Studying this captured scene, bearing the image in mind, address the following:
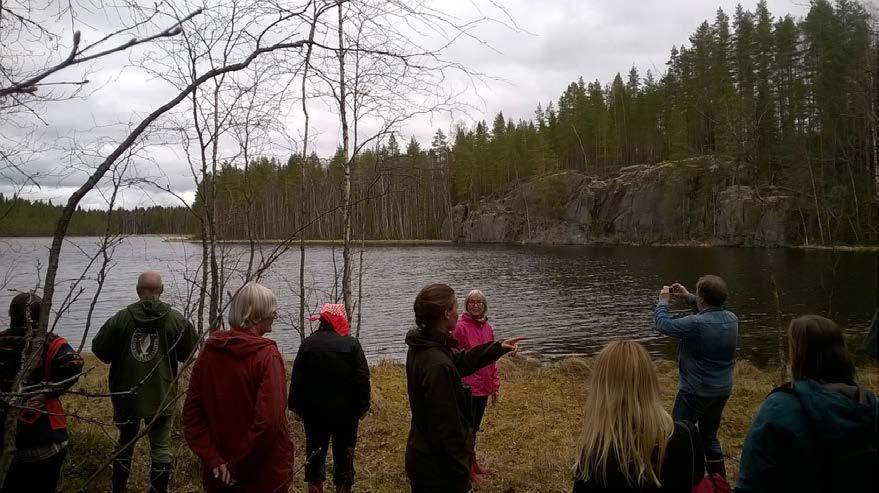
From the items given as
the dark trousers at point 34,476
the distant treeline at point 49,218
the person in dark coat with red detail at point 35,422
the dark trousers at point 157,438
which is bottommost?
the dark trousers at point 157,438

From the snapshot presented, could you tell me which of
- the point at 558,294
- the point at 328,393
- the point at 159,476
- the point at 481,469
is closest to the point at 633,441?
the point at 328,393

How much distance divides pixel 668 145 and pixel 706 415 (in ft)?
237

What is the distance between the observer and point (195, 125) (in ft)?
20.4

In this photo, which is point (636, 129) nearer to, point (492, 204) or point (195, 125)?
point (492, 204)

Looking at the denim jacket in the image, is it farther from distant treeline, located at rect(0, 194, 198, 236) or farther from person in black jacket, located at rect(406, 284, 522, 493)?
distant treeline, located at rect(0, 194, 198, 236)

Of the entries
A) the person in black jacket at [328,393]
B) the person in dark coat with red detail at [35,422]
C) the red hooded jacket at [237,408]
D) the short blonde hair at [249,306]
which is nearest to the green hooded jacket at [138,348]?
the person in black jacket at [328,393]

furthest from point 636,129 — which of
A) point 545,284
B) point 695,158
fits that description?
point 545,284

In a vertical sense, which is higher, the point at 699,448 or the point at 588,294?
the point at 699,448

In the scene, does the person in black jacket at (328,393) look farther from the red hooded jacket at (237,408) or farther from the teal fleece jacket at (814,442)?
the teal fleece jacket at (814,442)

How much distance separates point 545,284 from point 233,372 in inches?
1090

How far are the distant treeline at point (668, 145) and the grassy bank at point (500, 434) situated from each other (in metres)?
2.32

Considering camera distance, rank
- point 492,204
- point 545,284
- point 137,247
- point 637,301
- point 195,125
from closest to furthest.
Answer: point 195,125
point 637,301
point 545,284
point 137,247
point 492,204

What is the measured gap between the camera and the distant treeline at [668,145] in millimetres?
6918

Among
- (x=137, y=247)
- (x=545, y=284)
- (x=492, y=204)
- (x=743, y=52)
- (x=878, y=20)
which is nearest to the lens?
(x=878, y=20)
